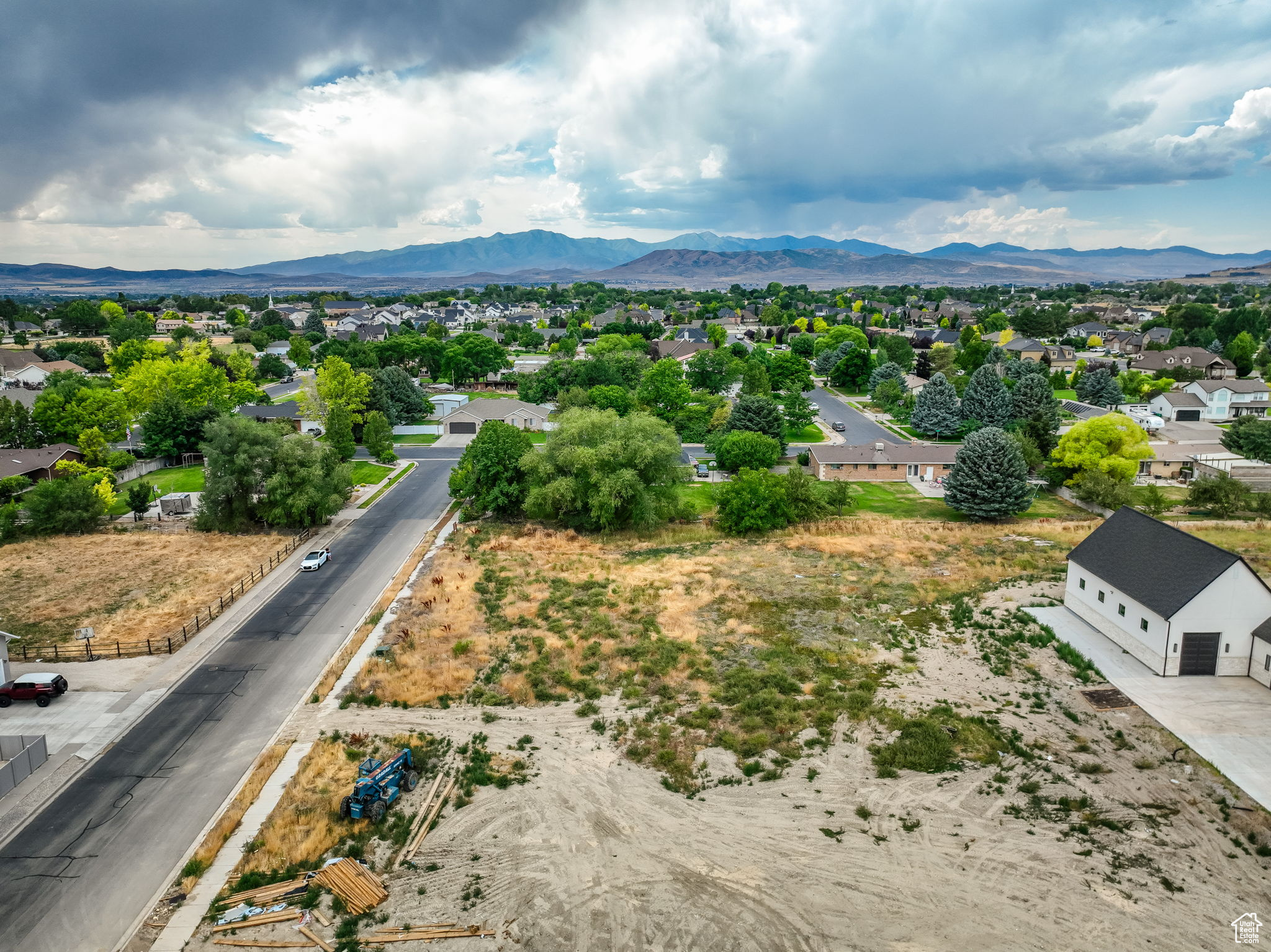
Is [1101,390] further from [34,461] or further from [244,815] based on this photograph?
[34,461]

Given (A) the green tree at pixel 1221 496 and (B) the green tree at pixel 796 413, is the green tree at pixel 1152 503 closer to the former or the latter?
(A) the green tree at pixel 1221 496

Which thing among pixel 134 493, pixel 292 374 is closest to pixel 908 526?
pixel 134 493

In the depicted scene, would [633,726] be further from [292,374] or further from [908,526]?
[292,374]

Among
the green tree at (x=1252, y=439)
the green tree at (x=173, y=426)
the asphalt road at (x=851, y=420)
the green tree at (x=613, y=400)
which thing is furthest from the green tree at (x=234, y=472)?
the green tree at (x=1252, y=439)

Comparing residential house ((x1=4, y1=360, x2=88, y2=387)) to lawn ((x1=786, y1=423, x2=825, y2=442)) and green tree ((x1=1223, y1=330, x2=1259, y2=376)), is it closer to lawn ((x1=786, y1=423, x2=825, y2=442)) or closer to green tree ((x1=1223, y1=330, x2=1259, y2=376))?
lawn ((x1=786, y1=423, x2=825, y2=442))

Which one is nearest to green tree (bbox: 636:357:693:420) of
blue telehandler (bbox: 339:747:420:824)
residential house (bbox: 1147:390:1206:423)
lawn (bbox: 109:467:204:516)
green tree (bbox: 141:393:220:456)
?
green tree (bbox: 141:393:220:456)

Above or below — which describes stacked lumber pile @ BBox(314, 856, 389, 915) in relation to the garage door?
below

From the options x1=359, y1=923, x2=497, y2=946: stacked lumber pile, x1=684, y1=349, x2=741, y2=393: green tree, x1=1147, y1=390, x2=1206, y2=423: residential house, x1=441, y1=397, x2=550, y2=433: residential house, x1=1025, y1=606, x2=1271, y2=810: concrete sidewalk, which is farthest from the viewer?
x1=684, y1=349, x2=741, y2=393: green tree
